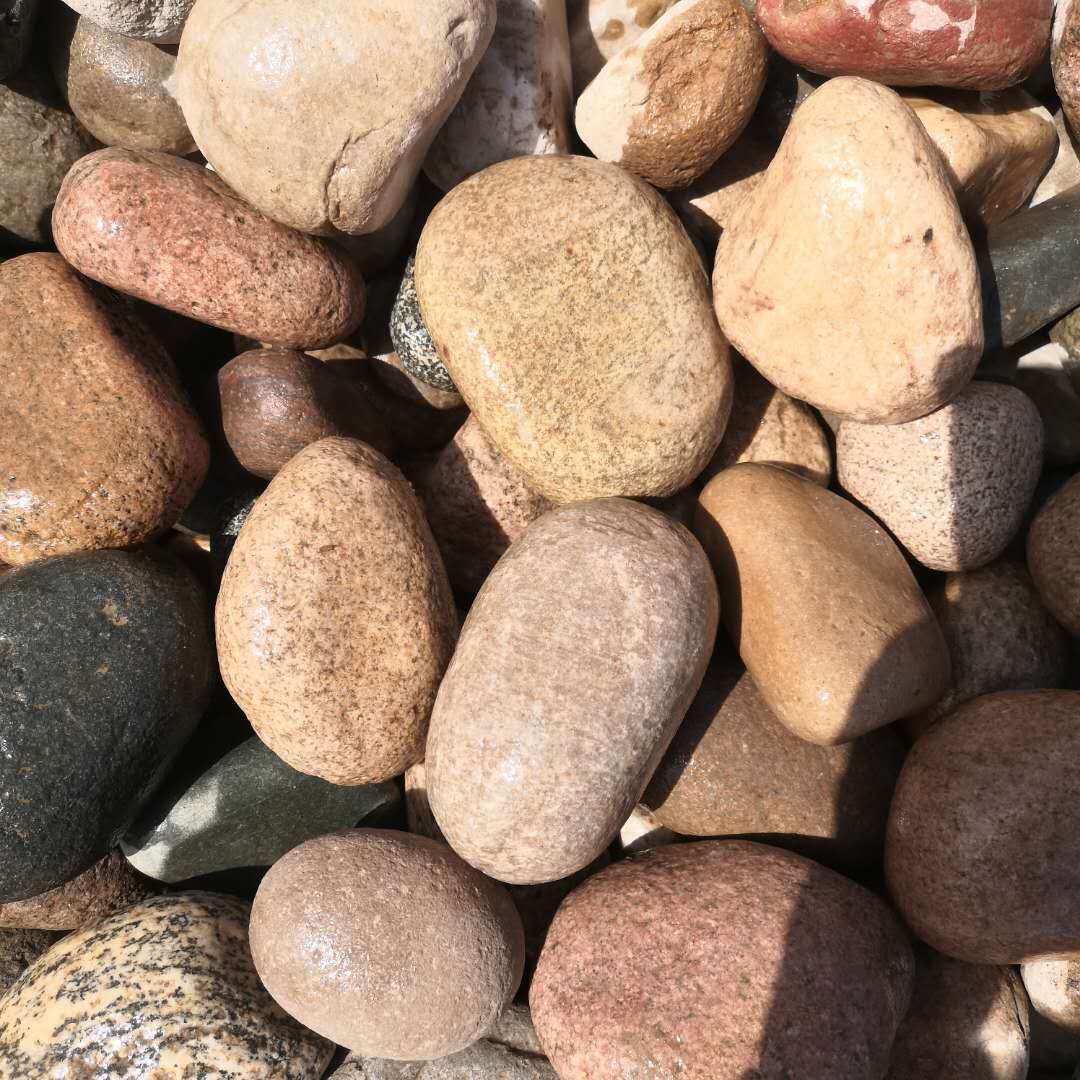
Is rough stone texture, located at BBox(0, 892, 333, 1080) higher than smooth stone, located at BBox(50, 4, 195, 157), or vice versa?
smooth stone, located at BBox(50, 4, 195, 157)

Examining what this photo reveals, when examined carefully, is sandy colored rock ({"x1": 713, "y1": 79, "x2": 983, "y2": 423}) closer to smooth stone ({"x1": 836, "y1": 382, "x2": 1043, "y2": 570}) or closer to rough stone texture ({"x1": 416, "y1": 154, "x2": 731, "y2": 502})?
smooth stone ({"x1": 836, "y1": 382, "x2": 1043, "y2": 570})

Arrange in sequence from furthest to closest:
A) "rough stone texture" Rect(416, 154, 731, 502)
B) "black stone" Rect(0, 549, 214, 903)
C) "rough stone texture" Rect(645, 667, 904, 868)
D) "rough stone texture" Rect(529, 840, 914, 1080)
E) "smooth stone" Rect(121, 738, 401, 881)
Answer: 1. "smooth stone" Rect(121, 738, 401, 881)
2. "rough stone texture" Rect(645, 667, 904, 868)
3. "rough stone texture" Rect(416, 154, 731, 502)
4. "black stone" Rect(0, 549, 214, 903)
5. "rough stone texture" Rect(529, 840, 914, 1080)

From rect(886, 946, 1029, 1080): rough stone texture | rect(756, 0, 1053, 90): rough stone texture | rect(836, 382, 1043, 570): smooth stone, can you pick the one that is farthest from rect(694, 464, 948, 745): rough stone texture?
rect(756, 0, 1053, 90): rough stone texture

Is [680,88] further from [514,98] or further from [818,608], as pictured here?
[818,608]

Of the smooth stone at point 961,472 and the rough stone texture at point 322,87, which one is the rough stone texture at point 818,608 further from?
the rough stone texture at point 322,87

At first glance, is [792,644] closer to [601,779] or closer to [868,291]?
[601,779]

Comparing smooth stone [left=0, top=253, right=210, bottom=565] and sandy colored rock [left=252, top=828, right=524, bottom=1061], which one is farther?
smooth stone [left=0, top=253, right=210, bottom=565]

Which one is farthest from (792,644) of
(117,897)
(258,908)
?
(117,897)
